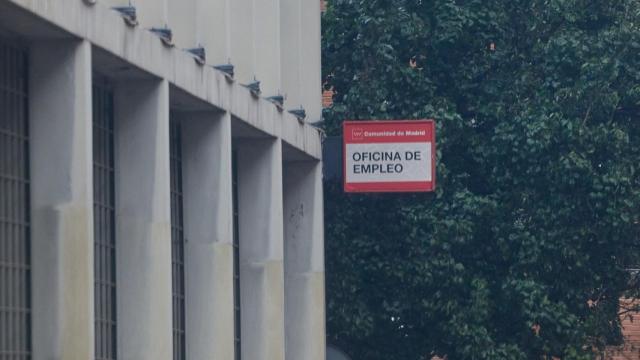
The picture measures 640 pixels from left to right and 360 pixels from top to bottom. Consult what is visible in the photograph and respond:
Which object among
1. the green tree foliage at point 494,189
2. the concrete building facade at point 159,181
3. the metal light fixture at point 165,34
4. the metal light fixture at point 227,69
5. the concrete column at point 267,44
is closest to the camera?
the concrete building facade at point 159,181

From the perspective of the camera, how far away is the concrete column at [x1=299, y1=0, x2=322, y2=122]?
83.6ft

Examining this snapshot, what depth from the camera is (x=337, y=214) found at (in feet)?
87.0

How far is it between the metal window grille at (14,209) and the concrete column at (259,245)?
7.52 m

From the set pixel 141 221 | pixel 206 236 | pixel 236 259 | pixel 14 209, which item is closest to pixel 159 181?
pixel 141 221

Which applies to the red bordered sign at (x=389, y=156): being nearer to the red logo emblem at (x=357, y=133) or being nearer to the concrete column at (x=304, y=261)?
the red logo emblem at (x=357, y=133)

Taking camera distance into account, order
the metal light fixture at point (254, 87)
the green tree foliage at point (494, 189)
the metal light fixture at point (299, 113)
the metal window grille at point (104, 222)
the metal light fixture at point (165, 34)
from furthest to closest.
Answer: the green tree foliage at point (494, 189)
the metal light fixture at point (299, 113)
the metal light fixture at point (254, 87)
the metal light fixture at point (165, 34)
the metal window grille at point (104, 222)

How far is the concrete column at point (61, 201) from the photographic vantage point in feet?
49.2

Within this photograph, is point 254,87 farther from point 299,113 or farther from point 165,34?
point 165,34

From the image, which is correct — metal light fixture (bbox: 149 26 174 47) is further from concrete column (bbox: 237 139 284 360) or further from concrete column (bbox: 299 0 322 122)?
concrete column (bbox: 299 0 322 122)

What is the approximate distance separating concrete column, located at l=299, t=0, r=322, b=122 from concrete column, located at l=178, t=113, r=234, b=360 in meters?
5.31

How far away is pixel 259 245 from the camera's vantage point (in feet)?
74.3

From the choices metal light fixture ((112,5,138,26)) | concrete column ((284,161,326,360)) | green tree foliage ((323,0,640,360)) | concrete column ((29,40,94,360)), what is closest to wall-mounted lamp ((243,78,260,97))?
concrete column ((284,161,326,360))

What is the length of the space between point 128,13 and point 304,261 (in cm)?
881

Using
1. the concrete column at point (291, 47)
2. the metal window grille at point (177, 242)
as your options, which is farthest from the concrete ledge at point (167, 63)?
the metal window grille at point (177, 242)
